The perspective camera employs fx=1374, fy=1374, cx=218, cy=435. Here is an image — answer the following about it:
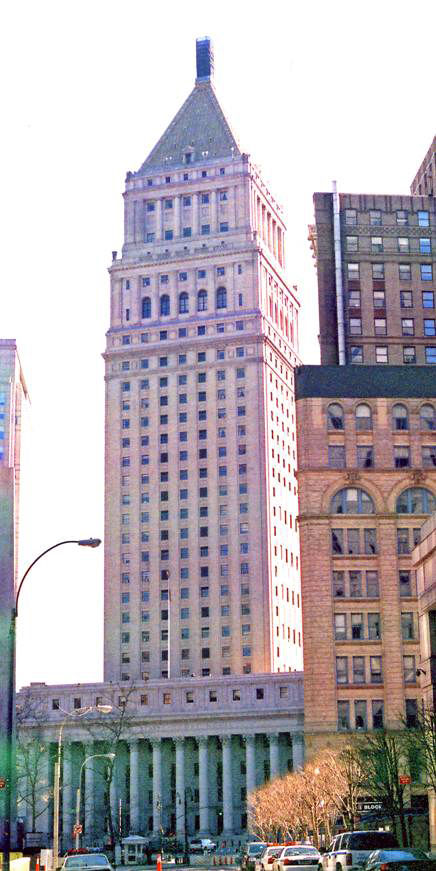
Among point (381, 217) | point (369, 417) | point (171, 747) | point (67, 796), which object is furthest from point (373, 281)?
point (67, 796)

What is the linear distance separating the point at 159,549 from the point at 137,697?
22.7m

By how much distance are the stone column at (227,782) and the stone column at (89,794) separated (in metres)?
16.5

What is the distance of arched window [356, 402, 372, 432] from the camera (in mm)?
123500

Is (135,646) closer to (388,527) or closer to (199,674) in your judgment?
(199,674)

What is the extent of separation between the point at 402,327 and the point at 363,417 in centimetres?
1311

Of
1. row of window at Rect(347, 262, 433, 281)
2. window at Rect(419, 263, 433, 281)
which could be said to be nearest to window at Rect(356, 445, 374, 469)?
row of window at Rect(347, 262, 433, 281)

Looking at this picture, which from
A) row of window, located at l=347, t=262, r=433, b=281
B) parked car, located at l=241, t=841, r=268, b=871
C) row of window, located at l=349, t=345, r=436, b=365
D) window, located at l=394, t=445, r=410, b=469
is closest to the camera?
parked car, located at l=241, t=841, r=268, b=871

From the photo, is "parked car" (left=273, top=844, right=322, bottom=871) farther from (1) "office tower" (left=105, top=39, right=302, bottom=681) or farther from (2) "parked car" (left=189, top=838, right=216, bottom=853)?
(1) "office tower" (left=105, top=39, right=302, bottom=681)

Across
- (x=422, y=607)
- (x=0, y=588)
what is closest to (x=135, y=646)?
(x=422, y=607)

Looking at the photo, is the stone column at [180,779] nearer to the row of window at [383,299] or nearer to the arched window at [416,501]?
the arched window at [416,501]

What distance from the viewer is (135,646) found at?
602ft

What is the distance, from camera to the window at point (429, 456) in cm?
12400

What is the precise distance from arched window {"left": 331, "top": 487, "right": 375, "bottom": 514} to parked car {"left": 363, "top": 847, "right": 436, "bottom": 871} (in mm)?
78350

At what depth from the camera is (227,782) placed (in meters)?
167
